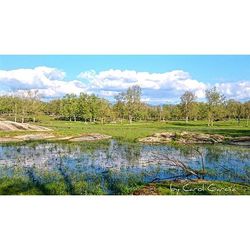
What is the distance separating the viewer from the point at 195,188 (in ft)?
30.8

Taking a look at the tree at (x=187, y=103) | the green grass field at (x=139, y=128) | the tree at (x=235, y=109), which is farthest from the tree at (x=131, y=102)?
the tree at (x=235, y=109)

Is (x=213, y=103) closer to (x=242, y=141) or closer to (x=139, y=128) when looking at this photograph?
(x=242, y=141)

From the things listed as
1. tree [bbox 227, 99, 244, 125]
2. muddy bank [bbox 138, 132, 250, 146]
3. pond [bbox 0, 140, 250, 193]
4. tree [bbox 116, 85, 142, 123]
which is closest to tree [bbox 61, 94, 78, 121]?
pond [bbox 0, 140, 250, 193]

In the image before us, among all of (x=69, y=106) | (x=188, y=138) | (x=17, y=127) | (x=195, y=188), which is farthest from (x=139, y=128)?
(x=17, y=127)

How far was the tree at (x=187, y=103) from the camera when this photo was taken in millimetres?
9805

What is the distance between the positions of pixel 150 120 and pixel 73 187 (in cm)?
239

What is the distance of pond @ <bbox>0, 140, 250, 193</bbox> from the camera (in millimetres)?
9531

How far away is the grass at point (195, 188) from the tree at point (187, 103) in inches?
65.8

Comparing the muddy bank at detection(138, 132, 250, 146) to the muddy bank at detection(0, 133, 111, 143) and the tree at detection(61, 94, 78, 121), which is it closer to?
the muddy bank at detection(0, 133, 111, 143)
